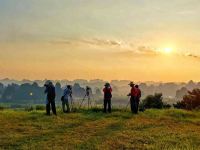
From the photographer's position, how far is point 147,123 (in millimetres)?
37719

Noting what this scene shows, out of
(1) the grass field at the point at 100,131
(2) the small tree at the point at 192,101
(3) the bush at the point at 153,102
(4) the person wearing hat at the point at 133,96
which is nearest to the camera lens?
(1) the grass field at the point at 100,131

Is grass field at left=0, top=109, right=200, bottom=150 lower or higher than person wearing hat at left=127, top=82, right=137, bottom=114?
lower

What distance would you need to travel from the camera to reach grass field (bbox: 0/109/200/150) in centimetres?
2756

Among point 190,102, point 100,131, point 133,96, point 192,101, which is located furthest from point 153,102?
point 100,131

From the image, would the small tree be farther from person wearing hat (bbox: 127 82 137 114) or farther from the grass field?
person wearing hat (bbox: 127 82 137 114)

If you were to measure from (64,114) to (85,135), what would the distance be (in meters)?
10.7

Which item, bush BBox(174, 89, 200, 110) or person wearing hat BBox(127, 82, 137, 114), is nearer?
person wearing hat BBox(127, 82, 137, 114)

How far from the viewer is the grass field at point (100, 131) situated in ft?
90.4

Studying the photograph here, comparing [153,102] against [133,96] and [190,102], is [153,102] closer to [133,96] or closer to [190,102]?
[190,102]

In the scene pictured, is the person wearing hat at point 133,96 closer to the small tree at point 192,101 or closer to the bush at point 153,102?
the bush at point 153,102

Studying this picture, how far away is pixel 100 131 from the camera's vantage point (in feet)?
106

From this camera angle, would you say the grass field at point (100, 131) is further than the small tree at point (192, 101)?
No

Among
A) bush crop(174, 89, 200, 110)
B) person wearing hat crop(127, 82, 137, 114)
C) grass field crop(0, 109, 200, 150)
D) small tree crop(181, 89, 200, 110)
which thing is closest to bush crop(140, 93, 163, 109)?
bush crop(174, 89, 200, 110)

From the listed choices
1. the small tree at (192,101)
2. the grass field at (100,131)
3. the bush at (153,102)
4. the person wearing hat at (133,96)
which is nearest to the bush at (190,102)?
the small tree at (192,101)
